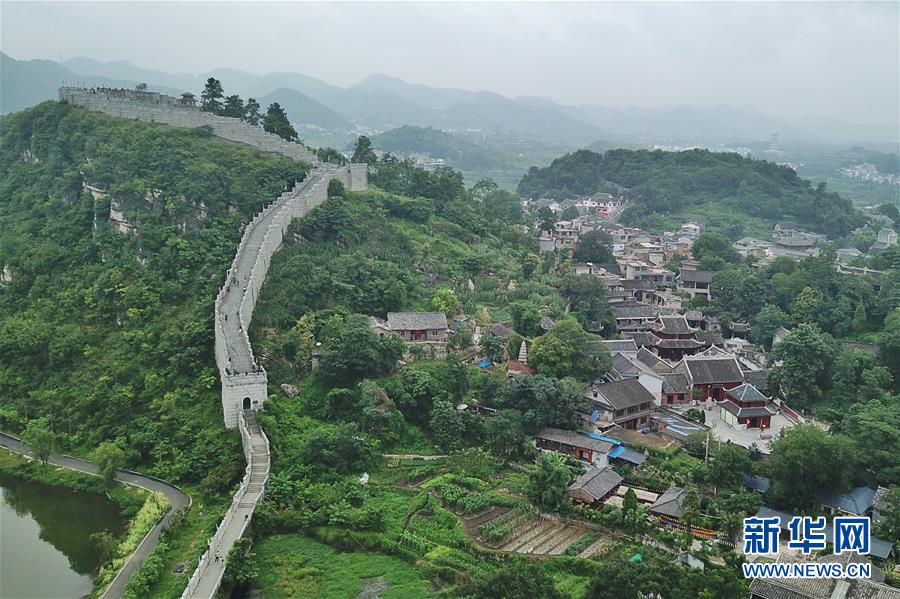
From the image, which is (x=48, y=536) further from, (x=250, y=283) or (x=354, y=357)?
(x=250, y=283)

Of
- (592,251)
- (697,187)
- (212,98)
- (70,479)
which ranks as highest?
(212,98)

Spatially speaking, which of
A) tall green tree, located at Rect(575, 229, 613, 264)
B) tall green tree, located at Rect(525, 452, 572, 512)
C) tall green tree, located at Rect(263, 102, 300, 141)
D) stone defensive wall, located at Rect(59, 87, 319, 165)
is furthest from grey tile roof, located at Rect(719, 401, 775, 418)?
tall green tree, located at Rect(263, 102, 300, 141)

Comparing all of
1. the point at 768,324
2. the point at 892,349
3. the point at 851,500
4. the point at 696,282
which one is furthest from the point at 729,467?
the point at 696,282

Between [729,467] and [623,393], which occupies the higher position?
[623,393]

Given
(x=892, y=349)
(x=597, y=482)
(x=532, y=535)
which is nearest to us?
(x=532, y=535)

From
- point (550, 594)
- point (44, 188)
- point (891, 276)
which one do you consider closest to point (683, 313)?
point (891, 276)

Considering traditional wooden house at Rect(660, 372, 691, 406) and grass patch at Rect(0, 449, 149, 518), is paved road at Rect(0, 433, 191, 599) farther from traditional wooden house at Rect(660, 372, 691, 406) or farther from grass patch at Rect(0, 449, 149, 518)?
traditional wooden house at Rect(660, 372, 691, 406)

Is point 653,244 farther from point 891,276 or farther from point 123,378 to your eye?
point 123,378

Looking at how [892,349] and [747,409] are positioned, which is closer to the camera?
[747,409]

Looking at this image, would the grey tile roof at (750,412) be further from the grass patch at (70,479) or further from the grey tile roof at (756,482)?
the grass patch at (70,479)
